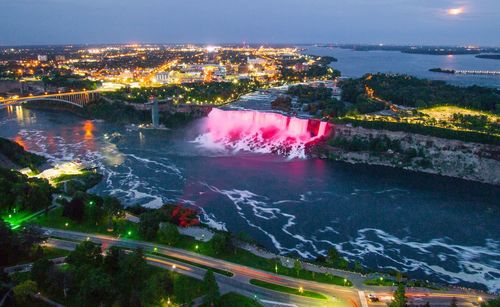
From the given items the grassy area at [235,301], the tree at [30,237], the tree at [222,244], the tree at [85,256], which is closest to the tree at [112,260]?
the tree at [85,256]

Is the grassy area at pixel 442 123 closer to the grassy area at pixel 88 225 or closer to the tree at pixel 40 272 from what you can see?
the grassy area at pixel 88 225

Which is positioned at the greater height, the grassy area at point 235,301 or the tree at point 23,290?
the tree at point 23,290

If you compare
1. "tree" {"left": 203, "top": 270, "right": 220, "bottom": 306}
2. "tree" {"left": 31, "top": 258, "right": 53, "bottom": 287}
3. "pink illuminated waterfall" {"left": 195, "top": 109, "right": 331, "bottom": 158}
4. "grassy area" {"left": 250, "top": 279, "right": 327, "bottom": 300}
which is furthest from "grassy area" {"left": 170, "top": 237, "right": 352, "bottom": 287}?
"pink illuminated waterfall" {"left": 195, "top": 109, "right": 331, "bottom": 158}

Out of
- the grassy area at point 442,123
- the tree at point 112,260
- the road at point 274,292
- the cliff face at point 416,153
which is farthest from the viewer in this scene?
the grassy area at point 442,123

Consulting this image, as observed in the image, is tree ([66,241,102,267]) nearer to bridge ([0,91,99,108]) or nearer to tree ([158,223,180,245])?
tree ([158,223,180,245])

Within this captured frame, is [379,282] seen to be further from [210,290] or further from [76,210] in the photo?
[76,210]

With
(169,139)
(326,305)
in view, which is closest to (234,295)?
(326,305)
